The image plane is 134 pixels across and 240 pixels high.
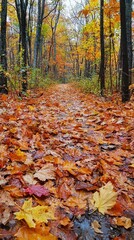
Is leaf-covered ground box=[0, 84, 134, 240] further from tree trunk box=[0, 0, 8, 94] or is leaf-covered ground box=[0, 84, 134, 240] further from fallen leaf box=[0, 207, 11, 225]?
tree trunk box=[0, 0, 8, 94]

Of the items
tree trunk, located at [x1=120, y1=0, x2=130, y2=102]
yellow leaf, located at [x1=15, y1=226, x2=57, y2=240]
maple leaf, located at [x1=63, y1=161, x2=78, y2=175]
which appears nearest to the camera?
yellow leaf, located at [x1=15, y1=226, x2=57, y2=240]

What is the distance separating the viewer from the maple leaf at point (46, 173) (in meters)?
2.10

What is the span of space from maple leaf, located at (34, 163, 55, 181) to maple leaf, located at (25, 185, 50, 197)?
6.3 inches

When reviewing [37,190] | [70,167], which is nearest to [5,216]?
[37,190]

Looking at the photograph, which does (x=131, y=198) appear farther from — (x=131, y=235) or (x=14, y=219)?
(x=14, y=219)

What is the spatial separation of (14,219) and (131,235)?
32.1 inches

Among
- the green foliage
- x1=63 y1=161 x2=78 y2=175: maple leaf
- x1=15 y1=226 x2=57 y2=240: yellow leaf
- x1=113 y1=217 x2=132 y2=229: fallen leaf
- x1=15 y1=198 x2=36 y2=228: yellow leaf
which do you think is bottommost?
x1=113 y1=217 x2=132 y2=229: fallen leaf

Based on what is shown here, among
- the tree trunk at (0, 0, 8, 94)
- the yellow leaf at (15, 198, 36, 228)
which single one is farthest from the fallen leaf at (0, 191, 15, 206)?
the tree trunk at (0, 0, 8, 94)

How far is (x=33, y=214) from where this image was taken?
152 centimetres

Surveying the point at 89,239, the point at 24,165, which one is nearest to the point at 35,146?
the point at 24,165

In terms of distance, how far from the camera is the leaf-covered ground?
4.92 feet

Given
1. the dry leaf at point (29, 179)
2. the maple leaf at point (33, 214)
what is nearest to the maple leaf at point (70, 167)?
the dry leaf at point (29, 179)

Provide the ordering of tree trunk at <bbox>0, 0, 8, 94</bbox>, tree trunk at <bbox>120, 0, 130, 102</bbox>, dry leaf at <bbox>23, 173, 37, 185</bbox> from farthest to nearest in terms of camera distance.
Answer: tree trunk at <bbox>0, 0, 8, 94</bbox>, tree trunk at <bbox>120, 0, 130, 102</bbox>, dry leaf at <bbox>23, 173, 37, 185</bbox>

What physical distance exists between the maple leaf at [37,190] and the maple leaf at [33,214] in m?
0.20
